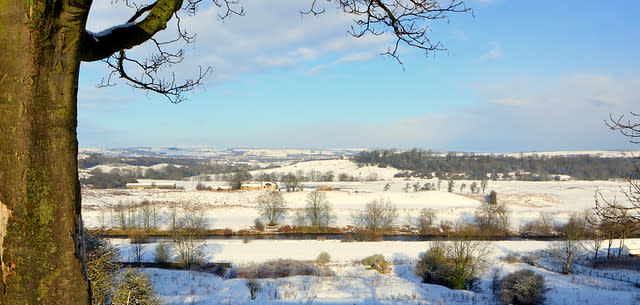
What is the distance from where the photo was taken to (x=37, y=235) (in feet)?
6.53

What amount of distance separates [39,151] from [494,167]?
Answer: 139042 mm

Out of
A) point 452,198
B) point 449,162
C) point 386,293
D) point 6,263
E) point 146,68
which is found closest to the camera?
point 6,263

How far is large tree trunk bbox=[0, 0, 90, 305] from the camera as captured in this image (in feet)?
6.28

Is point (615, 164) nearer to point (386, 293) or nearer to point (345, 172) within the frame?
point (345, 172)

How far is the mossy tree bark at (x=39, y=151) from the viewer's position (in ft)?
6.28

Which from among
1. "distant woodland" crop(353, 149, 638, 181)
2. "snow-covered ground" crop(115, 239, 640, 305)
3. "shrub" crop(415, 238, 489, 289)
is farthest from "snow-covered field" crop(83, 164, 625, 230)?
"distant woodland" crop(353, 149, 638, 181)

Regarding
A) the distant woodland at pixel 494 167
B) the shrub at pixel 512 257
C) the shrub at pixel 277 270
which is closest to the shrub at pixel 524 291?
the shrub at pixel 277 270

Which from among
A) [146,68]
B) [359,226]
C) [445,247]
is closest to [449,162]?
[359,226]

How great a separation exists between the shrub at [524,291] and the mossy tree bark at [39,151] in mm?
17860

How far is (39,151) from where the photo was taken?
1.99 m

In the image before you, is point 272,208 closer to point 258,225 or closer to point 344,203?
point 258,225

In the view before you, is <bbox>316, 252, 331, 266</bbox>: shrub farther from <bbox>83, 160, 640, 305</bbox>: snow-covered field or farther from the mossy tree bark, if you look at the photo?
the mossy tree bark

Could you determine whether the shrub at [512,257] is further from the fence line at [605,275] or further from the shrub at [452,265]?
the shrub at [452,265]

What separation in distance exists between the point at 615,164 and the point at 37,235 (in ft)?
498
